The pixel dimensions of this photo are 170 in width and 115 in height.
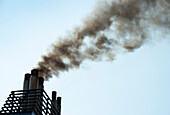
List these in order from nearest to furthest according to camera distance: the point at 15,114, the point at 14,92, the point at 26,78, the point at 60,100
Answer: the point at 15,114 < the point at 14,92 < the point at 26,78 < the point at 60,100

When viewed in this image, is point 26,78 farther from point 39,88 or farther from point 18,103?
point 18,103

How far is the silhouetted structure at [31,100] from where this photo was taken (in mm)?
26578

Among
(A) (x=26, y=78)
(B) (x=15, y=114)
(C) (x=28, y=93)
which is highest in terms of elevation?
(A) (x=26, y=78)

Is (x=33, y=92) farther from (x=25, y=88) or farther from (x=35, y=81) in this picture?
(x=35, y=81)

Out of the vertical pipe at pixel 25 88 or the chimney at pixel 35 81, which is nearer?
the vertical pipe at pixel 25 88

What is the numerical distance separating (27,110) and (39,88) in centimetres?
320

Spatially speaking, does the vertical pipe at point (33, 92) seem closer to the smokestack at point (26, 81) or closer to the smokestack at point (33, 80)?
the smokestack at point (33, 80)

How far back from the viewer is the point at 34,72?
30.1 meters

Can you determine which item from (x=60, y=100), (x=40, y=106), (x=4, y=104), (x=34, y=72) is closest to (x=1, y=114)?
(x=4, y=104)

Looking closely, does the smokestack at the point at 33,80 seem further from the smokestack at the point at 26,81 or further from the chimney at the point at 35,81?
the smokestack at the point at 26,81

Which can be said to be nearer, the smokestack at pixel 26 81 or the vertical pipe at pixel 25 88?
the vertical pipe at pixel 25 88

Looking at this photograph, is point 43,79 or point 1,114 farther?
point 43,79

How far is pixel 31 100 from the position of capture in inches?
1118

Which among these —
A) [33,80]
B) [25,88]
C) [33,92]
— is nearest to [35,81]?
[33,80]
